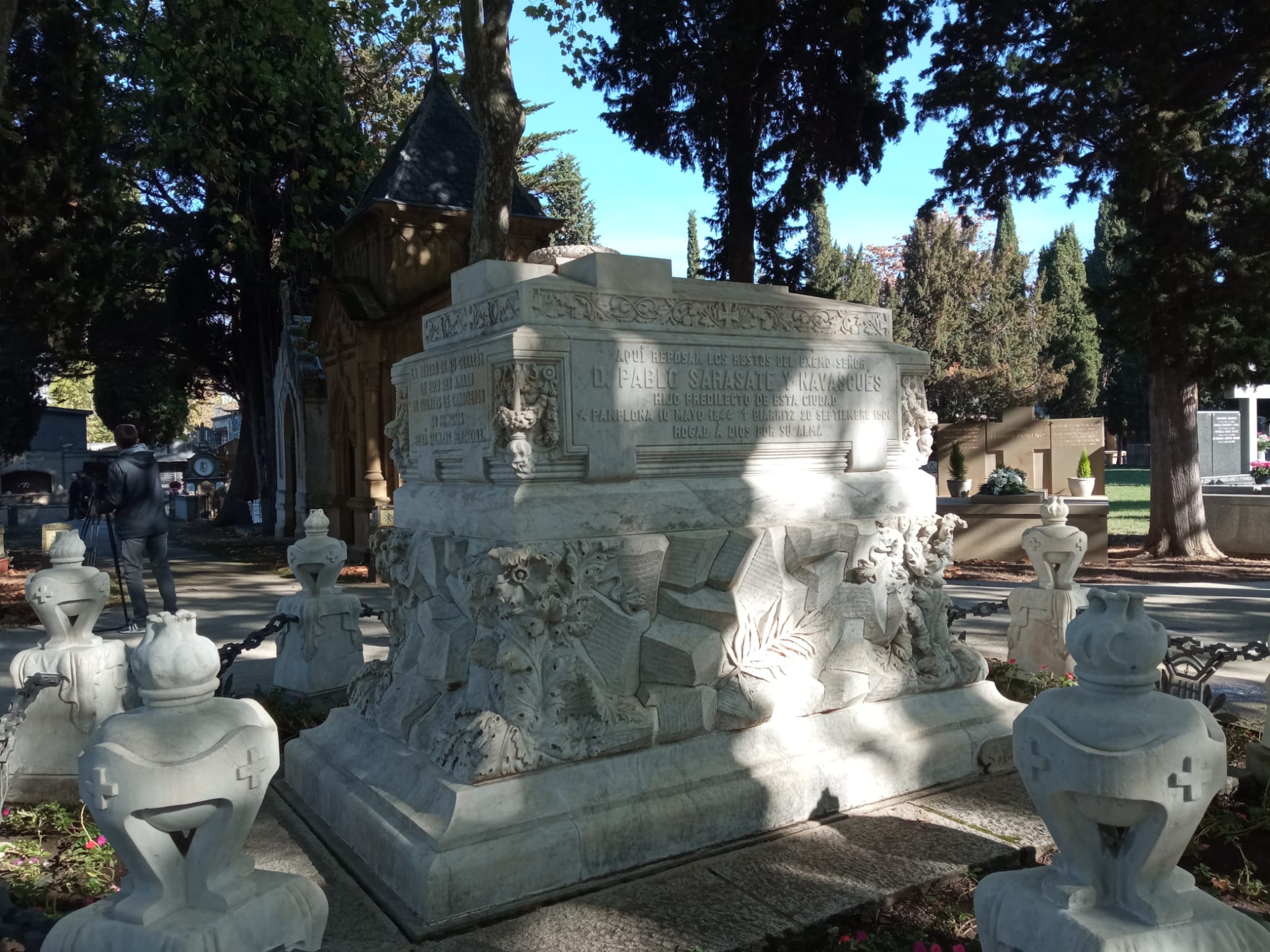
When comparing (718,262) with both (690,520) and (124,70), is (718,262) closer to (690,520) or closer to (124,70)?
(124,70)

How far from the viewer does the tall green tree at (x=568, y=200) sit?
31.6 m

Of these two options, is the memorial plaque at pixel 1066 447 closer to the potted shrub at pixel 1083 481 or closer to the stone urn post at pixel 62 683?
the potted shrub at pixel 1083 481

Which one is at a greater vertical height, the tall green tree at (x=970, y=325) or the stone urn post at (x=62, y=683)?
the tall green tree at (x=970, y=325)

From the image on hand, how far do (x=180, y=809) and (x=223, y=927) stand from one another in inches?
12.5

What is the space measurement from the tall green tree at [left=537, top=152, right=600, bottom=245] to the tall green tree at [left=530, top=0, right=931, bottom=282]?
11.9 m

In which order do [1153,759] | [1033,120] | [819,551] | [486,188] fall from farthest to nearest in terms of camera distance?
[1033,120] < [486,188] < [819,551] < [1153,759]

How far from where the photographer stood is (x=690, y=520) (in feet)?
13.8

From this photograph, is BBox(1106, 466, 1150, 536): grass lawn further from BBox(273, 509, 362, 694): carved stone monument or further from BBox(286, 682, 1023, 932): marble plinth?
BBox(273, 509, 362, 694): carved stone monument

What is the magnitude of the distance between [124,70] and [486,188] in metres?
10.1

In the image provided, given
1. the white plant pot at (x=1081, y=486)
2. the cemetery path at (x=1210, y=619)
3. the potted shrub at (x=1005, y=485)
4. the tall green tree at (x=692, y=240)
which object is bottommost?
the cemetery path at (x=1210, y=619)

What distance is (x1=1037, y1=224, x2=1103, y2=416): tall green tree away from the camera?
41875 millimetres

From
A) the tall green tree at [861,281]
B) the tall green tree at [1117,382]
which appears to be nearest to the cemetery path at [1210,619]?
the tall green tree at [861,281]

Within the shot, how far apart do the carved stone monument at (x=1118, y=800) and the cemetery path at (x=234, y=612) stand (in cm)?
535

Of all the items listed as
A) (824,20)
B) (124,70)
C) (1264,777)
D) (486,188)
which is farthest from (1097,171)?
(124,70)
